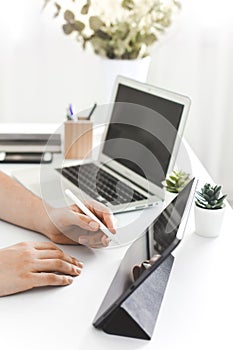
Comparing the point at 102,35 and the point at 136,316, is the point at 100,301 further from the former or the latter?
the point at 102,35

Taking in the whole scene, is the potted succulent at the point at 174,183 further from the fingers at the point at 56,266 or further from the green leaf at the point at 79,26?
the green leaf at the point at 79,26

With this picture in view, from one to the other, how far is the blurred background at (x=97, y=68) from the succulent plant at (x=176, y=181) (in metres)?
1.61

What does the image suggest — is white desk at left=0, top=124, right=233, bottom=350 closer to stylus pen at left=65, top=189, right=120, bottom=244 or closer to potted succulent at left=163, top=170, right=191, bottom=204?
stylus pen at left=65, top=189, right=120, bottom=244

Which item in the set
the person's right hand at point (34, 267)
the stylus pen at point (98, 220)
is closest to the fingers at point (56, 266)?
the person's right hand at point (34, 267)

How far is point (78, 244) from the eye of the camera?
111 centimetres

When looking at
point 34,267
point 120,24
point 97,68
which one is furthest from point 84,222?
point 97,68

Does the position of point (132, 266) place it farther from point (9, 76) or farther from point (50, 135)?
point (9, 76)

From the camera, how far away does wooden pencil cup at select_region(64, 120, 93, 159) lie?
1.63 meters

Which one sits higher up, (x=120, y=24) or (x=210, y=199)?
(x=120, y=24)

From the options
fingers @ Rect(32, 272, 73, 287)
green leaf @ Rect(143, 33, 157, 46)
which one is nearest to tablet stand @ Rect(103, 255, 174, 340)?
fingers @ Rect(32, 272, 73, 287)

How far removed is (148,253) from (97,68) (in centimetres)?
194

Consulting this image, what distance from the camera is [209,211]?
3.71 feet

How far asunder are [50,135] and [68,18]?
474 millimetres

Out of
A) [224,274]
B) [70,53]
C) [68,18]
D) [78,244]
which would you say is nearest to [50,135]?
[68,18]
